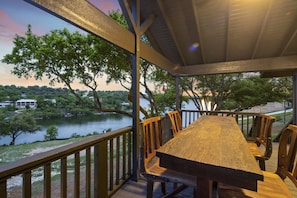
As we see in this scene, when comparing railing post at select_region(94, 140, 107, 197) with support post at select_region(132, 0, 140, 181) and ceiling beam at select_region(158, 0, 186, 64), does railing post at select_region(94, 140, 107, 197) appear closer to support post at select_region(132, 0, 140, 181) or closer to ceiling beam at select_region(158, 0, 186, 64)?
support post at select_region(132, 0, 140, 181)

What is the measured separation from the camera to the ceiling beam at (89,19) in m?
1.47

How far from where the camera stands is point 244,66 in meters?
4.89

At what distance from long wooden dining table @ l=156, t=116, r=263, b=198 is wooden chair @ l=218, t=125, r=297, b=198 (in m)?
0.28

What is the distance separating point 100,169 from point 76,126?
485cm

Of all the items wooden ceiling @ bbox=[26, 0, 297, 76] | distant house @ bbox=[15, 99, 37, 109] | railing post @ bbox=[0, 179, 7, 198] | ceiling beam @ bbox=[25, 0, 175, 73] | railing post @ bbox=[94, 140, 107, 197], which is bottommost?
railing post @ bbox=[94, 140, 107, 197]

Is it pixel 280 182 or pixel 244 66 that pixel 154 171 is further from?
pixel 244 66

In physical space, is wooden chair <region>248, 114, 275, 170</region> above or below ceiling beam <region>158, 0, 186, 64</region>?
below

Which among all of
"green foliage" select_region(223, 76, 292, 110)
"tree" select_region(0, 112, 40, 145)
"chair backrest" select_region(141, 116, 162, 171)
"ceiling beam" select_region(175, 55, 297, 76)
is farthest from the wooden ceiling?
"green foliage" select_region(223, 76, 292, 110)

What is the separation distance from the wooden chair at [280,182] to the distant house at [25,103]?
499 cm

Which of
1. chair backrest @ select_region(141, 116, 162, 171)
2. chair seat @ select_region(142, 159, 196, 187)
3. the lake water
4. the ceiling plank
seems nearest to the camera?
chair seat @ select_region(142, 159, 196, 187)

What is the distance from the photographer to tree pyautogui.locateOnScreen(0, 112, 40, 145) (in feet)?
14.5

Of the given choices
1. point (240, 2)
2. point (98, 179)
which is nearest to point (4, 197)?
point (98, 179)

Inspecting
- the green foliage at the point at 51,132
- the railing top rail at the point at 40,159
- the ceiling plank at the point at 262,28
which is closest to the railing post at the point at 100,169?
the railing top rail at the point at 40,159

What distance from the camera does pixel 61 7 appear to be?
1527mm
